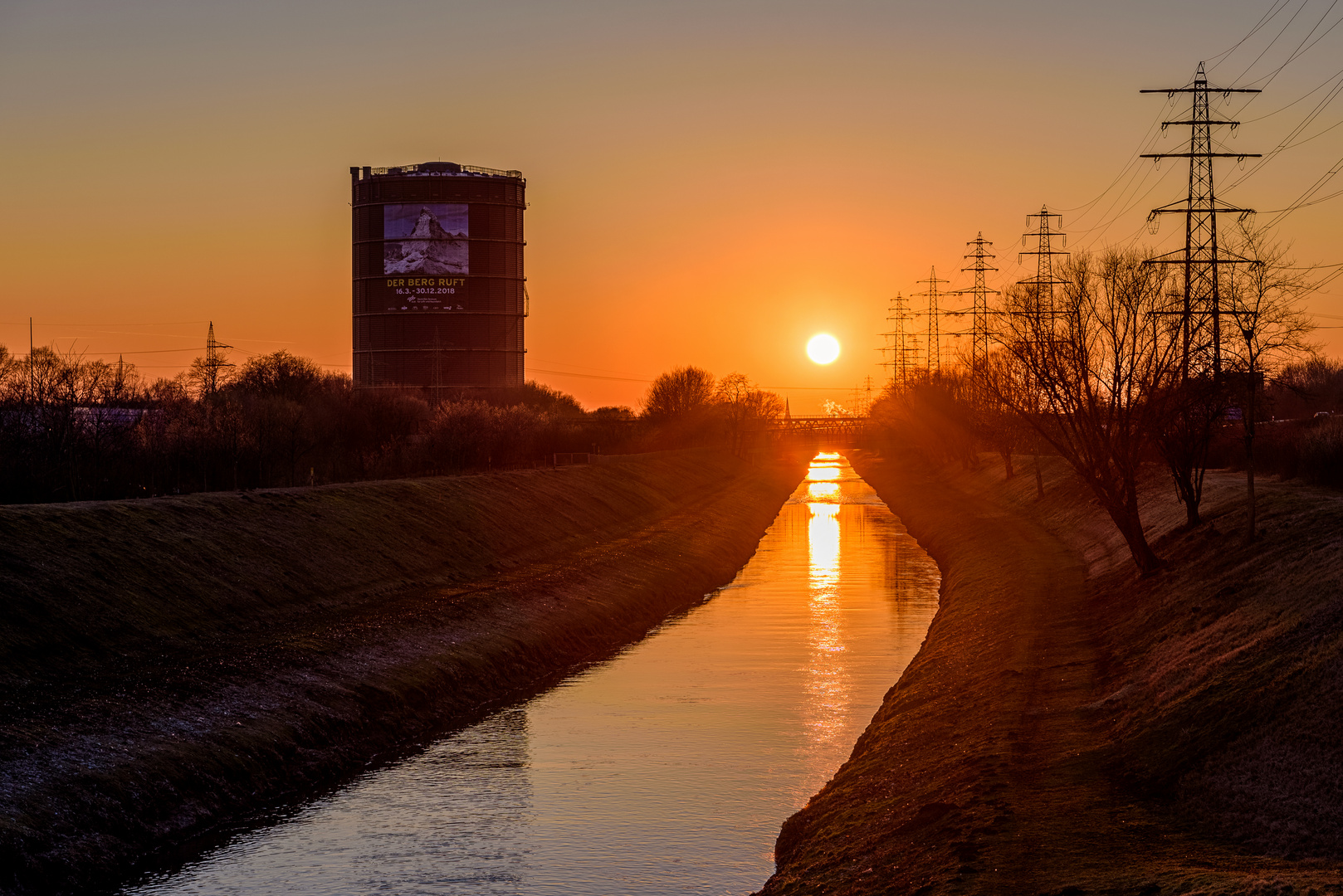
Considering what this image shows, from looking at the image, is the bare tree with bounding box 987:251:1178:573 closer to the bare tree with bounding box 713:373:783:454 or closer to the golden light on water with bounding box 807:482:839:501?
the golden light on water with bounding box 807:482:839:501

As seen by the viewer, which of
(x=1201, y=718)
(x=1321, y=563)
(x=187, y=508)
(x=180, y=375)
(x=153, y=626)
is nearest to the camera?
(x=1201, y=718)

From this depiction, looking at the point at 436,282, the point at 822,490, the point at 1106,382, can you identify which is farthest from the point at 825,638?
the point at 436,282

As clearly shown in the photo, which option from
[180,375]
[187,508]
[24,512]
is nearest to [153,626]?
[24,512]

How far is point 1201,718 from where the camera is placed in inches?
720

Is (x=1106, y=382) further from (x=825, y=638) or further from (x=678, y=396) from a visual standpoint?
(x=678, y=396)

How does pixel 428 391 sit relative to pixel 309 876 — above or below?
above

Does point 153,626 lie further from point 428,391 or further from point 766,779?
point 428,391

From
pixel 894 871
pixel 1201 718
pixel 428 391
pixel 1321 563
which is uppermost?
pixel 428 391

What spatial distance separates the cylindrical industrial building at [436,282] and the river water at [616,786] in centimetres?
8861

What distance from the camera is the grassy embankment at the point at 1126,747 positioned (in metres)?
14.2

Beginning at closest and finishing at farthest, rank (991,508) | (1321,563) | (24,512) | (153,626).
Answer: (1321,563) → (153,626) → (24,512) → (991,508)

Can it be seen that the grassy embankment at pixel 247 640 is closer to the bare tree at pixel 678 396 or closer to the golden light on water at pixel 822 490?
the golden light on water at pixel 822 490

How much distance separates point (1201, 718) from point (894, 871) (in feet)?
19.2

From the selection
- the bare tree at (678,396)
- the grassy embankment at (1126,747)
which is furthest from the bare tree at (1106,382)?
the bare tree at (678,396)
